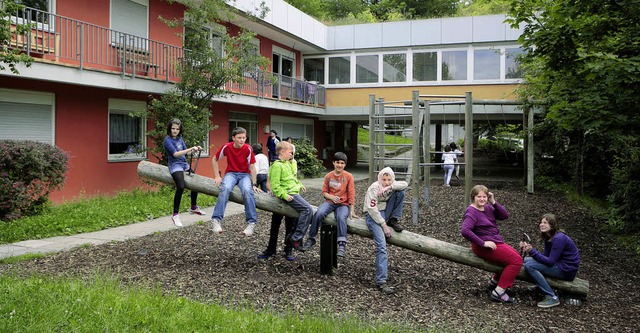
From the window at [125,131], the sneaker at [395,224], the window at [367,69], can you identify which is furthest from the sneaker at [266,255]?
the window at [367,69]

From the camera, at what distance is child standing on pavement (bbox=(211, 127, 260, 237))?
7.21m

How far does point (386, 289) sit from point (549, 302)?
199 centimetres

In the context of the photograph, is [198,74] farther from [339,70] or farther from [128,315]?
[339,70]

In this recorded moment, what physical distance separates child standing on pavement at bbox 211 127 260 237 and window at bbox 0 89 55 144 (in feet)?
24.1

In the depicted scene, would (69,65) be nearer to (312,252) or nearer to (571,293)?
(312,252)

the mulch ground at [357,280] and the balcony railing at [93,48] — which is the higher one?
Answer: the balcony railing at [93,48]

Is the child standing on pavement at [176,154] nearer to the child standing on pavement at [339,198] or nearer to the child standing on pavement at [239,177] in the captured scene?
the child standing on pavement at [239,177]

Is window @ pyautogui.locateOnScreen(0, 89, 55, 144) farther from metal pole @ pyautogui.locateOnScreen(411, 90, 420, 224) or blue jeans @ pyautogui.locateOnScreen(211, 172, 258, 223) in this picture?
metal pole @ pyautogui.locateOnScreen(411, 90, 420, 224)

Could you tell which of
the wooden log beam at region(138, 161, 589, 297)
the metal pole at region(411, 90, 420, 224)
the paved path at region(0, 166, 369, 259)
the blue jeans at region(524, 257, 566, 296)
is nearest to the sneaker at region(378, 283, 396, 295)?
the wooden log beam at region(138, 161, 589, 297)

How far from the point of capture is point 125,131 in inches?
603

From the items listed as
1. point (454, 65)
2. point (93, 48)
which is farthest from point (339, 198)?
point (454, 65)

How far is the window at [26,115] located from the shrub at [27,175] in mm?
1940

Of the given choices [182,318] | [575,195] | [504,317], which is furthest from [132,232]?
[575,195]

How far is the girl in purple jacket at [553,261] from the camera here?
638 centimetres
